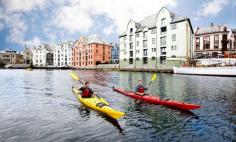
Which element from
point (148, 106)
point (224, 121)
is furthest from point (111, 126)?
point (224, 121)

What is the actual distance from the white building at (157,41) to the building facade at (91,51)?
26409 millimetres

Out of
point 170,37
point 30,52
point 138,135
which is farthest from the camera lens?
point 30,52

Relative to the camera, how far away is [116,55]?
4882 inches

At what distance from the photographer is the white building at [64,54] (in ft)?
445

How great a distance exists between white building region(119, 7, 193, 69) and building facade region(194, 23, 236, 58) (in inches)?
356

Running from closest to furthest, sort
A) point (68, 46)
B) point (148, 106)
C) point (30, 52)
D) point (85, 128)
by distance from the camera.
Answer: point (85, 128) → point (148, 106) → point (68, 46) → point (30, 52)

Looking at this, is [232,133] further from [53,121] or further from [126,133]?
[53,121]

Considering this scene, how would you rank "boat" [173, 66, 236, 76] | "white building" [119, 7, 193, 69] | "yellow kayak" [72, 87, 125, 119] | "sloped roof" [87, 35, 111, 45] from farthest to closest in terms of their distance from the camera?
"sloped roof" [87, 35, 111, 45] → "white building" [119, 7, 193, 69] → "boat" [173, 66, 236, 76] → "yellow kayak" [72, 87, 125, 119]

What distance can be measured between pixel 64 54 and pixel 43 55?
23.3 m

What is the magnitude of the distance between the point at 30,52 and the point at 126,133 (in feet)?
582

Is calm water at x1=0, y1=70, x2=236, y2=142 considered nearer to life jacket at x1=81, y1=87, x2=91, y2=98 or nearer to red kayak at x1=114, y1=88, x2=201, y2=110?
red kayak at x1=114, y1=88, x2=201, y2=110

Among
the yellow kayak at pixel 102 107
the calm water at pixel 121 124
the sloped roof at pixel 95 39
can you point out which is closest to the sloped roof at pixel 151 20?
the sloped roof at pixel 95 39

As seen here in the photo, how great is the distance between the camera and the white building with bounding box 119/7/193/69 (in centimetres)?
6500

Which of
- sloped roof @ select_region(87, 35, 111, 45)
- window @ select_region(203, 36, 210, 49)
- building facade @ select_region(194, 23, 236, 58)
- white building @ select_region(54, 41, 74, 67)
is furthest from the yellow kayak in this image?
white building @ select_region(54, 41, 74, 67)
